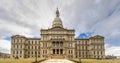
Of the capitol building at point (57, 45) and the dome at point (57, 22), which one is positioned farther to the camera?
the dome at point (57, 22)

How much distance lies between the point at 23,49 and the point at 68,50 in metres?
26.2

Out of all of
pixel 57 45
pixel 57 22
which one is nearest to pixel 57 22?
pixel 57 22

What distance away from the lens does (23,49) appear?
11088 centimetres

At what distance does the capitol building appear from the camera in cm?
10162

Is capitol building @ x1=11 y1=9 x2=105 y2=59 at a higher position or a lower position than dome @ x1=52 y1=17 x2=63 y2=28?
lower

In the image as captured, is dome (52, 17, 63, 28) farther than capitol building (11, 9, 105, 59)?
Yes

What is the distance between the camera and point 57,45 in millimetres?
101125

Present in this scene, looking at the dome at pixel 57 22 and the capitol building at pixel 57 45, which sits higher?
the dome at pixel 57 22

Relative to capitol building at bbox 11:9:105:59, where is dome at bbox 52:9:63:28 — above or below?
above

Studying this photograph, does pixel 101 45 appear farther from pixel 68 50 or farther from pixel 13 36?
pixel 13 36

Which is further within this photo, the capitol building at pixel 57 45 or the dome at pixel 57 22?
the dome at pixel 57 22

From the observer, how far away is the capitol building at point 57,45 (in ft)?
333

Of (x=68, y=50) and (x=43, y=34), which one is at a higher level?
(x=43, y=34)

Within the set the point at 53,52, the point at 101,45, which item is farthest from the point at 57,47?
the point at 101,45
